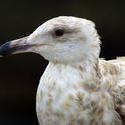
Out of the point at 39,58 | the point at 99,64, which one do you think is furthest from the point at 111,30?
the point at 99,64

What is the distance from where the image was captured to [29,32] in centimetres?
456

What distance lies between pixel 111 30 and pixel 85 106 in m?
2.22

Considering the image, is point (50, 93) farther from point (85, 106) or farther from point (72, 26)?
point (72, 26)

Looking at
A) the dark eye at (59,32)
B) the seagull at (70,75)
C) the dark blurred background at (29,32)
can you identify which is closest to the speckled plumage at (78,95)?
the seagull at (70,75)

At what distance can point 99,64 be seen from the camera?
9.07ft

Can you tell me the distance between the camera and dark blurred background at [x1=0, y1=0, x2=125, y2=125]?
4.51m

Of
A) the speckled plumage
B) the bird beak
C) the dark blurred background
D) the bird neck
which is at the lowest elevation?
the dark blurred background

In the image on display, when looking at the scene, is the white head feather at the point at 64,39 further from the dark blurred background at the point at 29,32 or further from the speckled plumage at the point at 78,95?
the dark blurred background at the point at 29,32

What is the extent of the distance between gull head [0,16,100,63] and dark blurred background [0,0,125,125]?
195 centimetres

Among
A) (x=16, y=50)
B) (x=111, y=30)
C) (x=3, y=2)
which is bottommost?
(x=111, y=30)

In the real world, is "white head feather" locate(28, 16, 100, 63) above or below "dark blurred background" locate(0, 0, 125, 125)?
above

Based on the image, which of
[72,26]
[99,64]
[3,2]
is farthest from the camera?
[3,2]

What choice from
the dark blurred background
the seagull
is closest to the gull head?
the seagull

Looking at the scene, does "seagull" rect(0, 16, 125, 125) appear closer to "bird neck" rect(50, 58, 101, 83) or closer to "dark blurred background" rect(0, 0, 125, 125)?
"bird neck" rect(50, 58, 101, 83)
